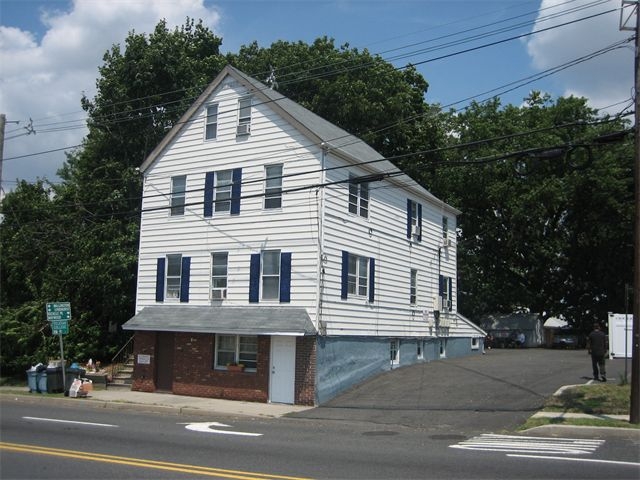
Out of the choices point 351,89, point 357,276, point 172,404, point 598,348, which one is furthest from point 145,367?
point 351,89

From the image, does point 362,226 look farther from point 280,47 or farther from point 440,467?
point 280,47

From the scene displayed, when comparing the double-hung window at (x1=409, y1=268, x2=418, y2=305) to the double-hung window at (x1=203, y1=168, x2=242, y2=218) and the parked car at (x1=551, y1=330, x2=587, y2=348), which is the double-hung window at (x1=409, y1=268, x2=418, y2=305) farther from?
the parked car at (x1=551, y1=330, x2=587, y2=348)

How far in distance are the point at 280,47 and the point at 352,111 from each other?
8.30 metres

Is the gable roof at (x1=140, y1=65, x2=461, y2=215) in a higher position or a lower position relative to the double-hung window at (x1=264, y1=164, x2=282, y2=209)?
higher

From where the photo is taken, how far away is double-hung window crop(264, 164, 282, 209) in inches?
886

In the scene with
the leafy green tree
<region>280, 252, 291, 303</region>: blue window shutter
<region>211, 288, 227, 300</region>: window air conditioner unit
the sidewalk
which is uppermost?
the leafy green tree

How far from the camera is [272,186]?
22766mm

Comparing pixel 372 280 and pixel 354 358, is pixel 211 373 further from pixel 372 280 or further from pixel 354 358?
pixel 372 280

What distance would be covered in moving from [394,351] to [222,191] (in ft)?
30.5

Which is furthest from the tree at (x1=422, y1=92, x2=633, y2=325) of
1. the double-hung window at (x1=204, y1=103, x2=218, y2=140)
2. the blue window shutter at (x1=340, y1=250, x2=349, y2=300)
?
the double-hung window at (x1=204, y1=103, x2=218, y2=140)

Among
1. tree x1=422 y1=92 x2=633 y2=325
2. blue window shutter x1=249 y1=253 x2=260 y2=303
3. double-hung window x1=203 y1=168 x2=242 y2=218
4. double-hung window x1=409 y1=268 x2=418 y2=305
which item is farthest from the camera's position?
tree x1=422 y1=92 x2=633 y2=325

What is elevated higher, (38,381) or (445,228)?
(445,228)

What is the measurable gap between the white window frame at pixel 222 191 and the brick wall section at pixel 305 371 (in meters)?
5.99

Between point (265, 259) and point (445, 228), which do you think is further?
point (445, 228)
